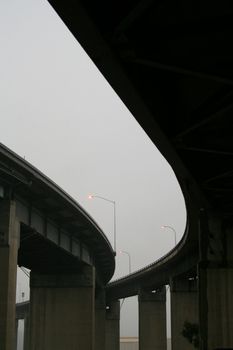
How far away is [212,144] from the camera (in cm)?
1966

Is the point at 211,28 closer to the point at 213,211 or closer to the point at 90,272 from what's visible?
the point at 213,211

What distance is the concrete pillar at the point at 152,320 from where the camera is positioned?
252 ft

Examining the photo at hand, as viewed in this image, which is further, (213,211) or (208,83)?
(213,211)

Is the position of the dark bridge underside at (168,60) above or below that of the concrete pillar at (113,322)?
above

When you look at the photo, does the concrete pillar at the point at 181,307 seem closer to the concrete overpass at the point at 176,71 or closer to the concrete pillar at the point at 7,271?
the concrete pillar at the point at 7,271

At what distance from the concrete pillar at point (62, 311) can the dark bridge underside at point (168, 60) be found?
43824 mm

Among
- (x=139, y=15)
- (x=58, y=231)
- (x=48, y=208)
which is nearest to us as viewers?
(x=139, y=15)

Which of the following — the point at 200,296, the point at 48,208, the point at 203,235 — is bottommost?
the point at 200,296

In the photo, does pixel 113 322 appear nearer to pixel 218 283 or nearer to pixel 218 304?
pixel 218 304

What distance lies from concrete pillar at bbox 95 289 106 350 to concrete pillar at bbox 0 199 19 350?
53.9 m

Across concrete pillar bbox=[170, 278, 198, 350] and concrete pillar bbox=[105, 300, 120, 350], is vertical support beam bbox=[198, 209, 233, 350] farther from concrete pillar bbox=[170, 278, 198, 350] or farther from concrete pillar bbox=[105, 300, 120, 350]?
concrete pillar bbox=[105, 300, 120, 350]

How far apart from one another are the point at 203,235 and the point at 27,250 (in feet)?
78.5

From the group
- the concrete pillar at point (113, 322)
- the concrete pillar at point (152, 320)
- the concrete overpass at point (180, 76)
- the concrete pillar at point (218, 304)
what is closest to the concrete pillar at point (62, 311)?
the concrete pillar at point (152, 320)

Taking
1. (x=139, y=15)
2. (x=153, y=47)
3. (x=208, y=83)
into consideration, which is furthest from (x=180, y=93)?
(x=139, y=15)
